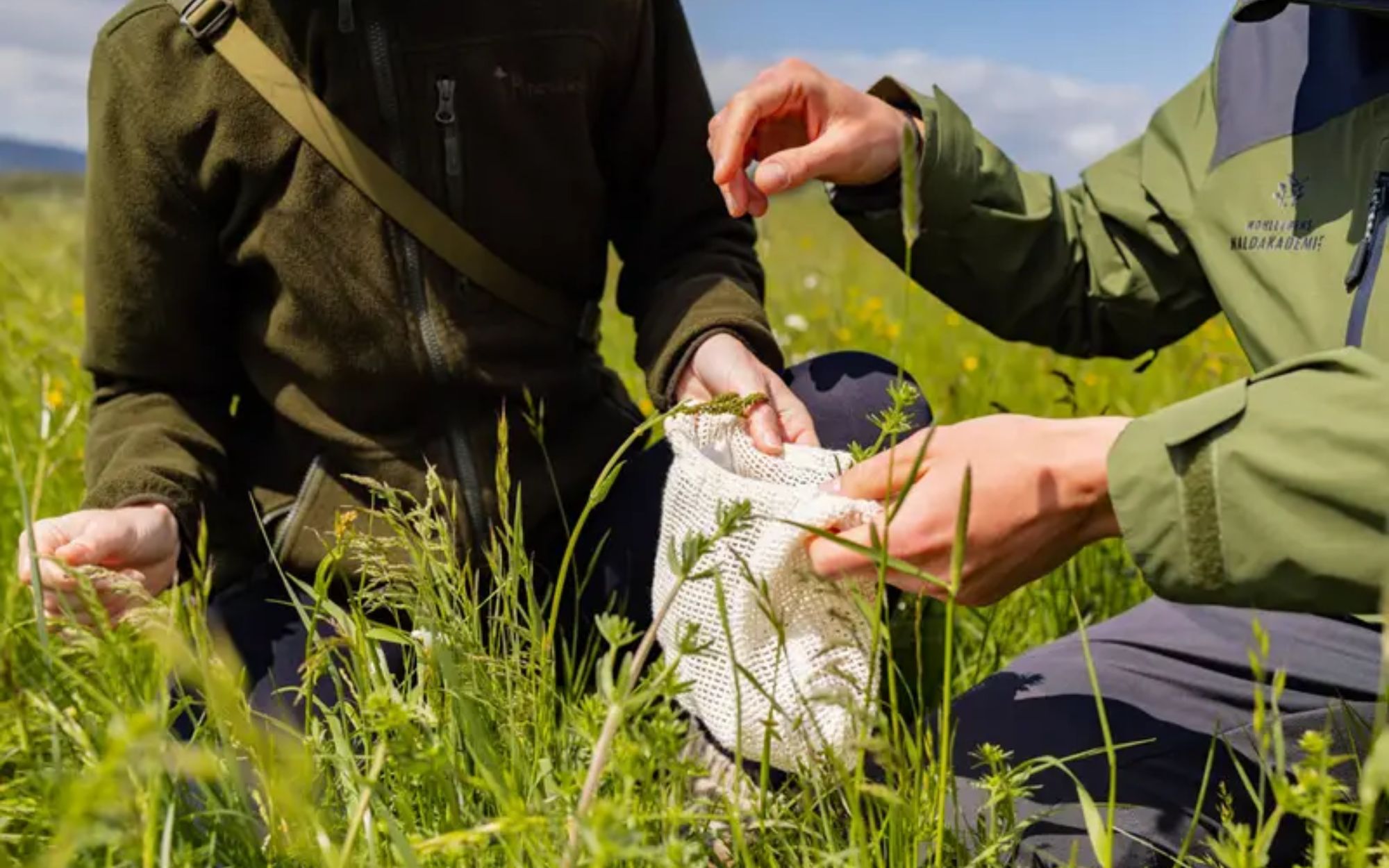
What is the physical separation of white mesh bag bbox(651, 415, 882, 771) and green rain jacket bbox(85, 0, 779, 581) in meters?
0.31

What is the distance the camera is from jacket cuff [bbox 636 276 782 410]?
194 centimetres

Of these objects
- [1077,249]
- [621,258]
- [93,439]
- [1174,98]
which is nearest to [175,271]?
[93,439]

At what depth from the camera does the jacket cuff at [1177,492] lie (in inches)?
48.4

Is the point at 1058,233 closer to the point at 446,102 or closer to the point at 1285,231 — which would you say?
the point at 1285,231

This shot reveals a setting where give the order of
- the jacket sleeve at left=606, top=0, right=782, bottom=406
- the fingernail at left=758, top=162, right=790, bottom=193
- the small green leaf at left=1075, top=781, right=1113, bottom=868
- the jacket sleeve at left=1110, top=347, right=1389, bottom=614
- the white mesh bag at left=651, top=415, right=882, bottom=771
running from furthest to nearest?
1. the jacket sleeve at left=606, top=0, right=782, bottom=406
2. the fingernail at left=758, top=162, right=790, bottom=193
3. the white mesh bag at left=651, top=415, right=882, bottom=771
4. the jacket sleeve at left=1110, top=347, right=1389, bottom=614
5. the small green leaf at left=1075, top=781, right=1113, bottom=868

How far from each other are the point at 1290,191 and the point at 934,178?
1.64ft

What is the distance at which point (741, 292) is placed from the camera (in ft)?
6.59

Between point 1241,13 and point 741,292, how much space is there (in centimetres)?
78

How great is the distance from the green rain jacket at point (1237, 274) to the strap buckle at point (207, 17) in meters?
0.92

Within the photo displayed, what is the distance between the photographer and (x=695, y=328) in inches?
76.4

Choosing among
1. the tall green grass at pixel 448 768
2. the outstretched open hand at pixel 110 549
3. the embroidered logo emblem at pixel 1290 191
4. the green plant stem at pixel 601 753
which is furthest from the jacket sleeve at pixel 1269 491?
the outstretched open hand at pixel 110 549

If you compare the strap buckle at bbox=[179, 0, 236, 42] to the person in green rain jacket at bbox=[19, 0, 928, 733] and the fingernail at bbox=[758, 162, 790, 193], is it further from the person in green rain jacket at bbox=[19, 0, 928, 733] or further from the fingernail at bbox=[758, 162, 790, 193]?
the fingernail at bbox=[758, 162, 790, 193]

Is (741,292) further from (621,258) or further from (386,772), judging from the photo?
(386,772)

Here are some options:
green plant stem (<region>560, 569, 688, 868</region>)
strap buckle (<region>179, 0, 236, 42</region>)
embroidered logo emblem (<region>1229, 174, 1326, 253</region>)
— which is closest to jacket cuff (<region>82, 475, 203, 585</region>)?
strap buckle (<region>179, 0, 236, 42</region>)
